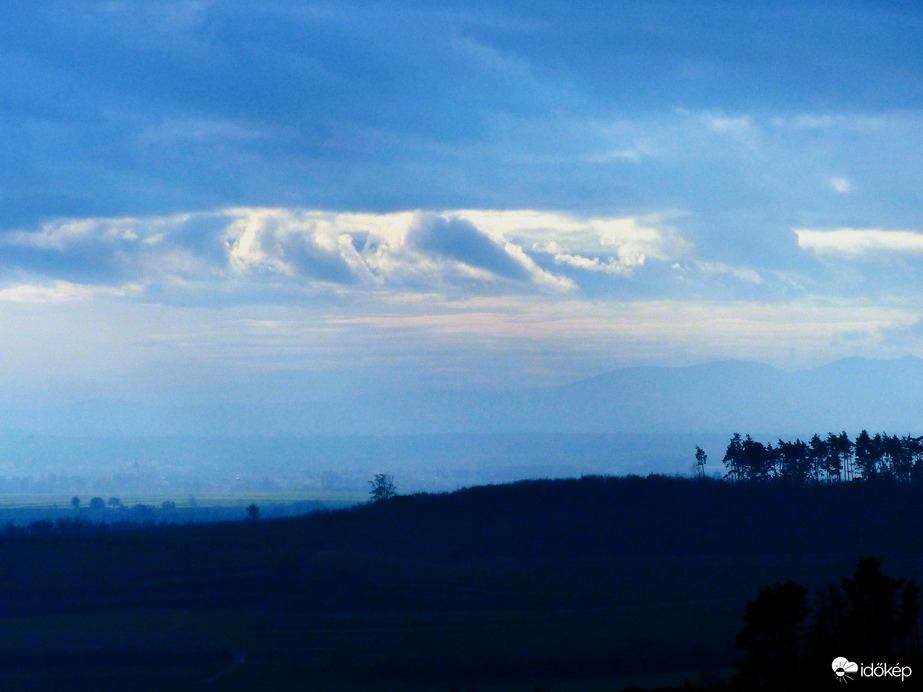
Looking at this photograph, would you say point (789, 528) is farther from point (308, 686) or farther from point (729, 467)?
point (308, 686)

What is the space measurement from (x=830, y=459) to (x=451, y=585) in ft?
192

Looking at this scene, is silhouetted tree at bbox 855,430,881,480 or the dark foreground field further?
silhouetted tree at bbox 855,430,881,480

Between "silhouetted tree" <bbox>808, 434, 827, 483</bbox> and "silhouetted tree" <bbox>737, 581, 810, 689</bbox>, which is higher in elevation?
"silhouetted tree" <bbox>808, 434, 827, 483</bbox>

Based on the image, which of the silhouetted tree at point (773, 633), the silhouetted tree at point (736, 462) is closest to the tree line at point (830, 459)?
the silhouetted tree at point (736, 462)

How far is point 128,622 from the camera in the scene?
8281cm

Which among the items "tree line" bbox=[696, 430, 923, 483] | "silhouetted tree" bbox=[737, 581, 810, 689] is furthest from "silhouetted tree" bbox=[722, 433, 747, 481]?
"silhouetted tree" bbox=[737, 581, 810, 689]

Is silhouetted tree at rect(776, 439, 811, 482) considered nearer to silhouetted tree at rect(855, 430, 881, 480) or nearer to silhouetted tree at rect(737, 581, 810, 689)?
silhouetted tree at rect(855, 430, 881, 480)

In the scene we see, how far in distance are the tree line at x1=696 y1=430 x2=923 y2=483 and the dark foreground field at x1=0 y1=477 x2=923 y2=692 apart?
7595 mm

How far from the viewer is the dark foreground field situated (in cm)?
6912

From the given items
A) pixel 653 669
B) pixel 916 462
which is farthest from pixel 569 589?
pixel 916 462

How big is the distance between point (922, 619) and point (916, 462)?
6689cm

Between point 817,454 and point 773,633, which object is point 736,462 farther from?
point 773,633

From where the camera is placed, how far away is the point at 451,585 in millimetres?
91688

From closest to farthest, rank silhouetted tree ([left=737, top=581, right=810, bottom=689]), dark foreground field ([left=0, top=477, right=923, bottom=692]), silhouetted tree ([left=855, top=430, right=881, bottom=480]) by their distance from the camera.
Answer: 1. silhouetted tree ([left=737, top=581, right=810, bottom=689])
2. dark foreground field ([left=0, top=477, right=923, bottom=692])
3. silhouetted tree ([left=855, top=430, right=881, bottom=480])
